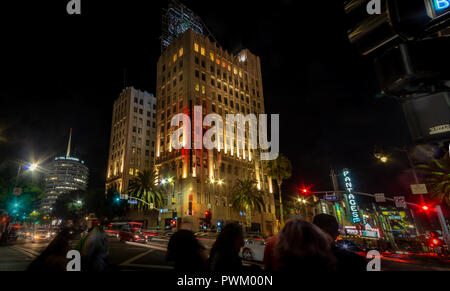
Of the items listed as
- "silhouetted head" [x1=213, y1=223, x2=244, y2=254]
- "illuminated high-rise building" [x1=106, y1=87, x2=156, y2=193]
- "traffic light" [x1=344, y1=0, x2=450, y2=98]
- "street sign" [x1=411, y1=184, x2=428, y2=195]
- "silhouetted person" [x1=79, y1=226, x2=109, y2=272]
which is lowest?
"silhouetted person" [x1=79, y1=226, x2=109, y2=272]

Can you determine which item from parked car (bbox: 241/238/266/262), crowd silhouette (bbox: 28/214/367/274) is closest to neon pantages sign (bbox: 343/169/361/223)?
parked car (bbox: 241/238/266/262)

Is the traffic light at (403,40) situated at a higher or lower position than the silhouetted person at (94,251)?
higher

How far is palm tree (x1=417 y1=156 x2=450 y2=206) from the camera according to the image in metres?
24.7

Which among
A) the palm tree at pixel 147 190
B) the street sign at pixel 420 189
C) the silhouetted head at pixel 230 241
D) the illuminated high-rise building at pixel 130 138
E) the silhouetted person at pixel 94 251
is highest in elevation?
the illuminated high-rise building at pixel 130 138

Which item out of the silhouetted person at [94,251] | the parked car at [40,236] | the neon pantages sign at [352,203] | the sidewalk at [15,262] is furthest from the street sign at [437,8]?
the neon pantages sign at [352,203]

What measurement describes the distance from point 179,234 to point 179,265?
45cm

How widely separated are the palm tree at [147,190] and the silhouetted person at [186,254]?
5057 cm

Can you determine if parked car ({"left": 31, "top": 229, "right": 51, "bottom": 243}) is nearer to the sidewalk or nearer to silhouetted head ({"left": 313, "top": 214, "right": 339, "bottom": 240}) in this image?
the sidewalk

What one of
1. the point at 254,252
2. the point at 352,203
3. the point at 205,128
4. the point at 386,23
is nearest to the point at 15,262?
the point at 254,252

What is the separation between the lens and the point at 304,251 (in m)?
2.31

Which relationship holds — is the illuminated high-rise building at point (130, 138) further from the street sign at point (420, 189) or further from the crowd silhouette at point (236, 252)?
the crowd silhouette at point (236, 252)

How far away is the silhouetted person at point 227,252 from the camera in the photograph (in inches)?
138

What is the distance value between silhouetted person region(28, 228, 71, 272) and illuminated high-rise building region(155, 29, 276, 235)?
40820 millimetres

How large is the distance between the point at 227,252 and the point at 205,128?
50031 millimetres
